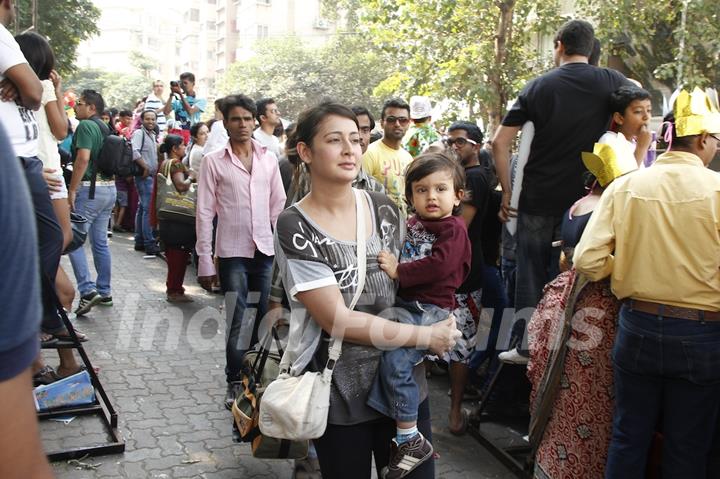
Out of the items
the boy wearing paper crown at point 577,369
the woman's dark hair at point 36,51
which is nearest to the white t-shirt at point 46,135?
the woman's dark hair at point 36,51

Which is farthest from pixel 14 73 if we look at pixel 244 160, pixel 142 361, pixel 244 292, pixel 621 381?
pixel 621 381

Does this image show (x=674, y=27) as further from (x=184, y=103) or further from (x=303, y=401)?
(x=303, y=401)

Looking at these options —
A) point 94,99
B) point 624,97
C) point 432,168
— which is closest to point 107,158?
point 94,99

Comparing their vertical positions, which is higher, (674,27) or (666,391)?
(674,27)

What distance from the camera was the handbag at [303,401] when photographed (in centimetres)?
242

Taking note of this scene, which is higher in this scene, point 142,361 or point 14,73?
point 14,73

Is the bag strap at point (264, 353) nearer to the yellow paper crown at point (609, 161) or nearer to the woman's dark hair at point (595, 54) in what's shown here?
the yellow paper crown at point (609, 161)

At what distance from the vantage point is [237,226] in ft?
16.3

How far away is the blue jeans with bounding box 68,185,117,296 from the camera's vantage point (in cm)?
749

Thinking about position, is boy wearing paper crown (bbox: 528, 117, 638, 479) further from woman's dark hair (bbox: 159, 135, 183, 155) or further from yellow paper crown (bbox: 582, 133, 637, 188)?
woman's dark hair (bbox: 159, 135, 183, 155)

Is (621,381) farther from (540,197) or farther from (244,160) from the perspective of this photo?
(244,160)

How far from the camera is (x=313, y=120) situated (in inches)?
105

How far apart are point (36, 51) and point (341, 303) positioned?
10.1 ft

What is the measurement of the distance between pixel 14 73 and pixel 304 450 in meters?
2.54
